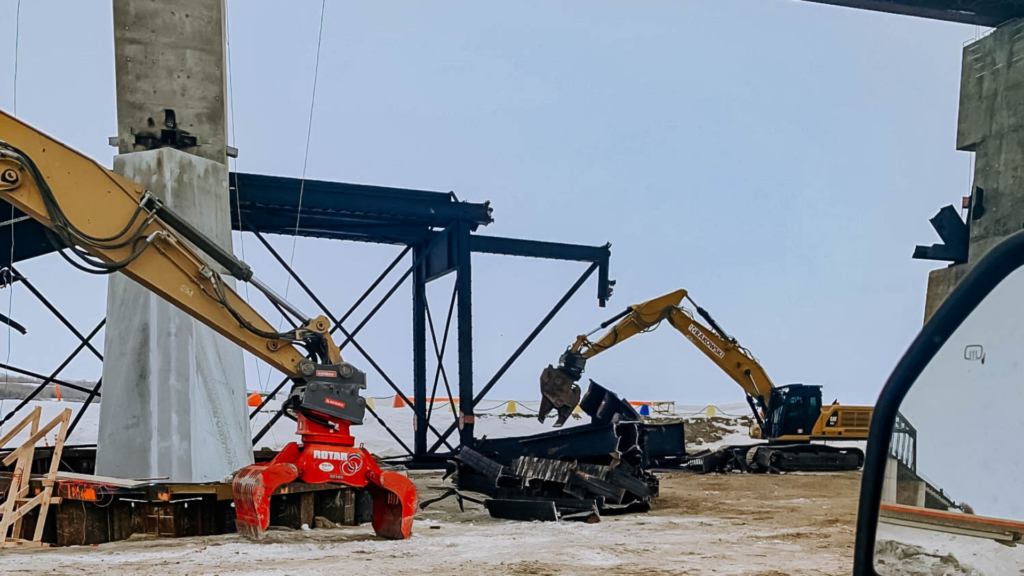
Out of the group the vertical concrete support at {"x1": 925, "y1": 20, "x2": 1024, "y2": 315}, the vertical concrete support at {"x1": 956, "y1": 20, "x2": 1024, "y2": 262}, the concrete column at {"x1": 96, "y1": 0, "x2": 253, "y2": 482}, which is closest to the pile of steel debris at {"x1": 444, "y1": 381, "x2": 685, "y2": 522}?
the concrete column at {"x1": 96, "y1": 0, "x2": 253, "y2": 482}

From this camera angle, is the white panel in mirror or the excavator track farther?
the excavator track

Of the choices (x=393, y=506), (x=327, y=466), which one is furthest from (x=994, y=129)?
(x=327, y=466)

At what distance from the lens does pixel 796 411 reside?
21062mm

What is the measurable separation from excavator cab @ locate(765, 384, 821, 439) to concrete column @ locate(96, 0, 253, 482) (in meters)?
13.1

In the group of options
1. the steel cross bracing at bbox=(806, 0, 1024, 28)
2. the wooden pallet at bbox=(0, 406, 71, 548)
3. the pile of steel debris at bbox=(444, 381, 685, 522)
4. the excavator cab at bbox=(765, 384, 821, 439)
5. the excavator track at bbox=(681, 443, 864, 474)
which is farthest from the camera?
the excavator cab at bbox=(765, 384, 821, 439)

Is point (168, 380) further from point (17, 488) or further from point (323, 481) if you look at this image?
point (323, 481)

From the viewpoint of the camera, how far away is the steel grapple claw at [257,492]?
7723 mm

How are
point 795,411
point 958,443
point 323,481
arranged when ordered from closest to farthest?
point 958,443 < point 323,481 < point 795,411

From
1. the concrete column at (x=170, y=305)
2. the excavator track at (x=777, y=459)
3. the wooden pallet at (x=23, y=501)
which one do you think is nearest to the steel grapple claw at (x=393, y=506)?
the wooden pallet at (x=23, y=501)

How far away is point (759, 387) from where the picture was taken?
21.6 m

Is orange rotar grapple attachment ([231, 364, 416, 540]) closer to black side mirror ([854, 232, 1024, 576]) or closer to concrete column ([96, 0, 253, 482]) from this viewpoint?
concrete column ([96, 0, 253, 482])

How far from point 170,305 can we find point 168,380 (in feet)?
2.97

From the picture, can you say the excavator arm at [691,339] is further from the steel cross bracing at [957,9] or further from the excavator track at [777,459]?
the steel cross bracing at [957,9]

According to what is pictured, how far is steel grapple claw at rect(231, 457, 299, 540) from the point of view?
772 centimetres
